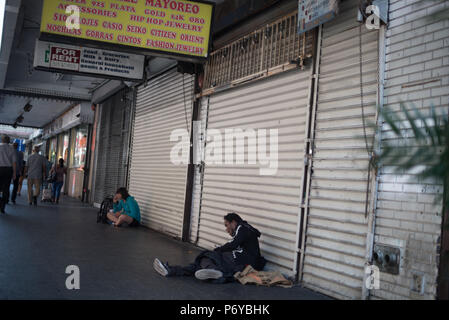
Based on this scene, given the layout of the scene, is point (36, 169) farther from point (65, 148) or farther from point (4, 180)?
point (65, 148)

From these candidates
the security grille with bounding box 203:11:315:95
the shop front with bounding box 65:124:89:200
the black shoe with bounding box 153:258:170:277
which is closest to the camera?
the black shoe with bounding box 153:258:170:277

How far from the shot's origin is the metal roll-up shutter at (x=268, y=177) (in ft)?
19.8

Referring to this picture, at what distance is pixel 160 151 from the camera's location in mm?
10766

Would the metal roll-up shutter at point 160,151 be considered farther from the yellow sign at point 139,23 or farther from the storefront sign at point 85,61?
the yellow sign at point 139,23

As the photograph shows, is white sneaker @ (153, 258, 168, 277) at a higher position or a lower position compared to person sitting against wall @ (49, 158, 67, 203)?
lower

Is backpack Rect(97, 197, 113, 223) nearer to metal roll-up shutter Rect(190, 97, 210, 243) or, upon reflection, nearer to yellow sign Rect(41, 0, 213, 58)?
metal roll-up shutter Rect(190, 97, 210, 243)

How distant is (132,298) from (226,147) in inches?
150

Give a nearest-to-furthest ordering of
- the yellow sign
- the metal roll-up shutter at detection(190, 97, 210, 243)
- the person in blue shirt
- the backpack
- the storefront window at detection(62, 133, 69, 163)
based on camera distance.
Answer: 1. the yellow sign
2. the metal roll-up shutter at detection(190, 97, 210, 243)
3. the person in blue shirt
4. the backpack
5. the storefront window at detection(62, 133, 69, 163)

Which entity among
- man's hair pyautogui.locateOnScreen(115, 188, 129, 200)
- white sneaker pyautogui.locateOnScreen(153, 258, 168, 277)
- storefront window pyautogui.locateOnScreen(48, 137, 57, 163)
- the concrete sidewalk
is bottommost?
the concrete sidewalk

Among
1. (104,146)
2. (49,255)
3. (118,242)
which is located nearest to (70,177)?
(104,146)

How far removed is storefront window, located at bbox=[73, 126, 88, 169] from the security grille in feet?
38.7

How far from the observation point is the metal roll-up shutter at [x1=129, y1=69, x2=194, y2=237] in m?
Answer: 9.52

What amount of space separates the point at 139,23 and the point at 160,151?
449 centimetres

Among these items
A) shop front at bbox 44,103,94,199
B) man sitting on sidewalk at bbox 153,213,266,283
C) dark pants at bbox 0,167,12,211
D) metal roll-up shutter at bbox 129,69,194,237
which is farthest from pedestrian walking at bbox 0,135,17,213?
shop front at bbox 44,103,94,199
